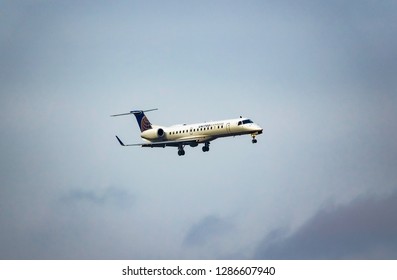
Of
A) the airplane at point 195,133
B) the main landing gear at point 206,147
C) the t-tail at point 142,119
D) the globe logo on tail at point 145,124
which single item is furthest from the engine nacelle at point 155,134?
the main landing gear at point 206,147

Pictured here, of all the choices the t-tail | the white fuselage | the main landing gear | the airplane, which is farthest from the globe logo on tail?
the main landing gear

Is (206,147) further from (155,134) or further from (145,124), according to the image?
(145,124)

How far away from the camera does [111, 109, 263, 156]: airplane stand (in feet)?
388

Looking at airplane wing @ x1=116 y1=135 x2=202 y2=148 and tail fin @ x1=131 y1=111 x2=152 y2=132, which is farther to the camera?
tail fin @ x1=131 y1=111 x2=152 y2=132

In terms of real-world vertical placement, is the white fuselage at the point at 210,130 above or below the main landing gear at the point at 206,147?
above

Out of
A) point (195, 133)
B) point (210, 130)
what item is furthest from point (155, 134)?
point (210, 130)

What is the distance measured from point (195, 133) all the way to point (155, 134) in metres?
5.70

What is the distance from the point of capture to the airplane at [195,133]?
11825 centimetres

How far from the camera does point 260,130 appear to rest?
385 feet

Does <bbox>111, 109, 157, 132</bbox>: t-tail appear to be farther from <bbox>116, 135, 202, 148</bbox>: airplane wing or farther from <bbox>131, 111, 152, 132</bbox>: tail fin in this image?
<bbox>116, 135, 202, 148</bbox>: airplane wing

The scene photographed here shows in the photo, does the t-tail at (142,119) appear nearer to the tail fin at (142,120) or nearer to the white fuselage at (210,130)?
the tail fin at (142,120)

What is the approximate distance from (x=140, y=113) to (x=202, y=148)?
11.3 metres
